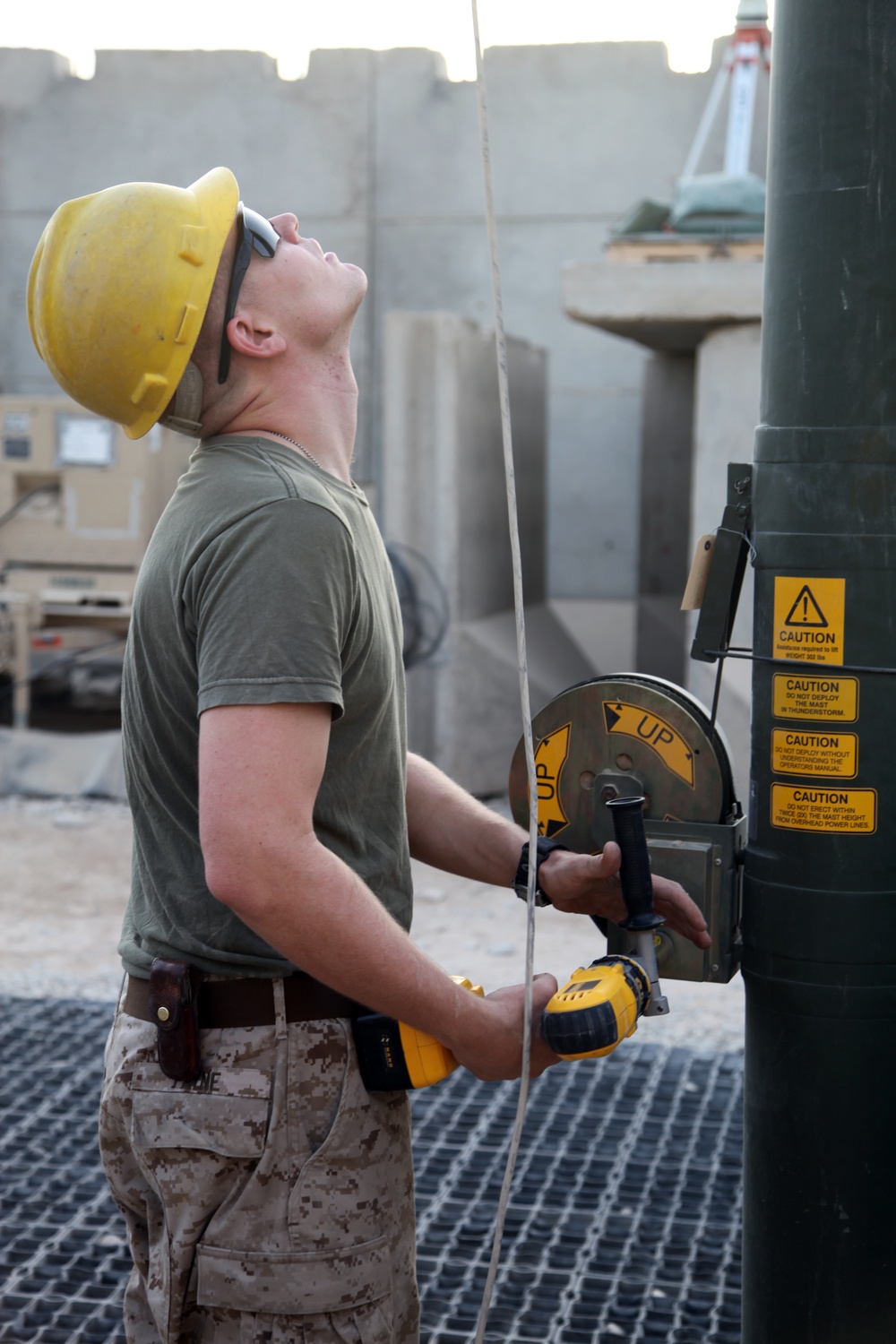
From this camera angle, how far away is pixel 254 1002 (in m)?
1.58

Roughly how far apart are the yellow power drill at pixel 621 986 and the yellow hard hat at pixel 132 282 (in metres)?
0.73

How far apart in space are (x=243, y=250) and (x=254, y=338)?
102mm

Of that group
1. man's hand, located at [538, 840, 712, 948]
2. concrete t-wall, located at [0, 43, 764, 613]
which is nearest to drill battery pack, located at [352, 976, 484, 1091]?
man's hand, located at [538, 840, 712, 948]

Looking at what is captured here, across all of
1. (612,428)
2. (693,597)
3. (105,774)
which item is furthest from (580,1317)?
(612,428)

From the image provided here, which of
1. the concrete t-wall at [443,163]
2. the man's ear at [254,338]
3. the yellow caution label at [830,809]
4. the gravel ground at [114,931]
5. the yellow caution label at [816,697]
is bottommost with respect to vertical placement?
the gravel ground at [114,931]

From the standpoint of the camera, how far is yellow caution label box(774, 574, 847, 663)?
163 centimetres

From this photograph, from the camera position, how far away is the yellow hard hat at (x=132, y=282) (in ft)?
5.08

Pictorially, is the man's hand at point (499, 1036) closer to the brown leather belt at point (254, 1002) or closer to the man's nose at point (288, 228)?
the brown leather belt at point (254, 1002)

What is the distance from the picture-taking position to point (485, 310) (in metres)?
9.84

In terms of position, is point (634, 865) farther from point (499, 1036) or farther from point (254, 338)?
point (254, 338)

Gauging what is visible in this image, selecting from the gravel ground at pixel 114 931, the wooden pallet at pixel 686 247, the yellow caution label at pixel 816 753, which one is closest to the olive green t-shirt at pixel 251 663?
the yellow caution label at pixel 816 753

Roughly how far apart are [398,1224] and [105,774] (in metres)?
5.83

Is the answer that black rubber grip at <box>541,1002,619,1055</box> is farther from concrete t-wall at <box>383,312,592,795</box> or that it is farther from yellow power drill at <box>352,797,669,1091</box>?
concrete t-wall at <box>383,312,592,795</box>

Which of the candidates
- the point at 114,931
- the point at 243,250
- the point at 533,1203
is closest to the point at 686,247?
the point at 114,931
